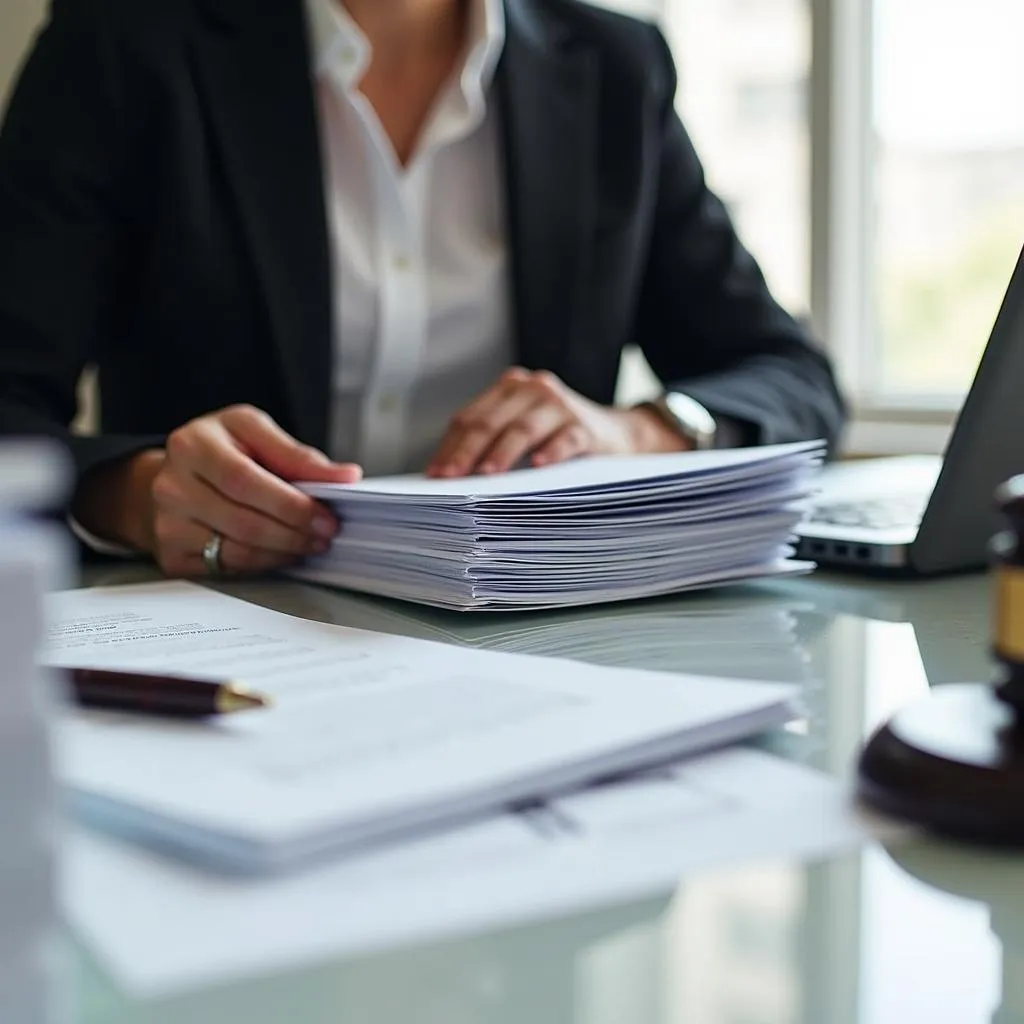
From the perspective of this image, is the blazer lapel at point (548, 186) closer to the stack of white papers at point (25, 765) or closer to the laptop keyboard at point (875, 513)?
the laptop keyboard at point (875, 513)

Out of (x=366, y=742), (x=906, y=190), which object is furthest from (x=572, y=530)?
(x=906, y=190)

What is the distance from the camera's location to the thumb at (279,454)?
0.82 m

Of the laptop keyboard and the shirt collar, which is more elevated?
the shirt collar

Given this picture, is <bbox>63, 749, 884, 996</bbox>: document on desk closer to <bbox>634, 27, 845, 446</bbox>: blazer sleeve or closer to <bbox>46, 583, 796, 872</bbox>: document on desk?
<bbox>46, 583, 796, 872</bbox>: document on desk

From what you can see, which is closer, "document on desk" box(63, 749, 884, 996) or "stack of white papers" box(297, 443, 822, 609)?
"document on desk" box(63, 749, 884, 996)

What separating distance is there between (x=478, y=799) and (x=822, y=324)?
5.98 feet

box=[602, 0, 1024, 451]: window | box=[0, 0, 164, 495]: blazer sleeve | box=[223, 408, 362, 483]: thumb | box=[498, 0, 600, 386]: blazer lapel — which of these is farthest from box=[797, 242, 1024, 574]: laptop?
box=[602, 0, 1024, 451]: window

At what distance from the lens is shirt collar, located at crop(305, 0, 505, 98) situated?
4.17 ft

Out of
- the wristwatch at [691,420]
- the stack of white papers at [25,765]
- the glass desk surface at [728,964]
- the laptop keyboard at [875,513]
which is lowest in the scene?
the laptop keyboard at [875,513]

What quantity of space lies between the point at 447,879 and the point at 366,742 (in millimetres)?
75

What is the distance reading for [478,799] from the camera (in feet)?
1.20

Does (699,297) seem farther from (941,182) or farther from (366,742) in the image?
(366,742)

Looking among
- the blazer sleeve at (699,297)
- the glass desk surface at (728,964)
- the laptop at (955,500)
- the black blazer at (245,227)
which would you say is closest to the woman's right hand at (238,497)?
the black blazer at (245,227)

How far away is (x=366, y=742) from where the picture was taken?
1.32 feet
